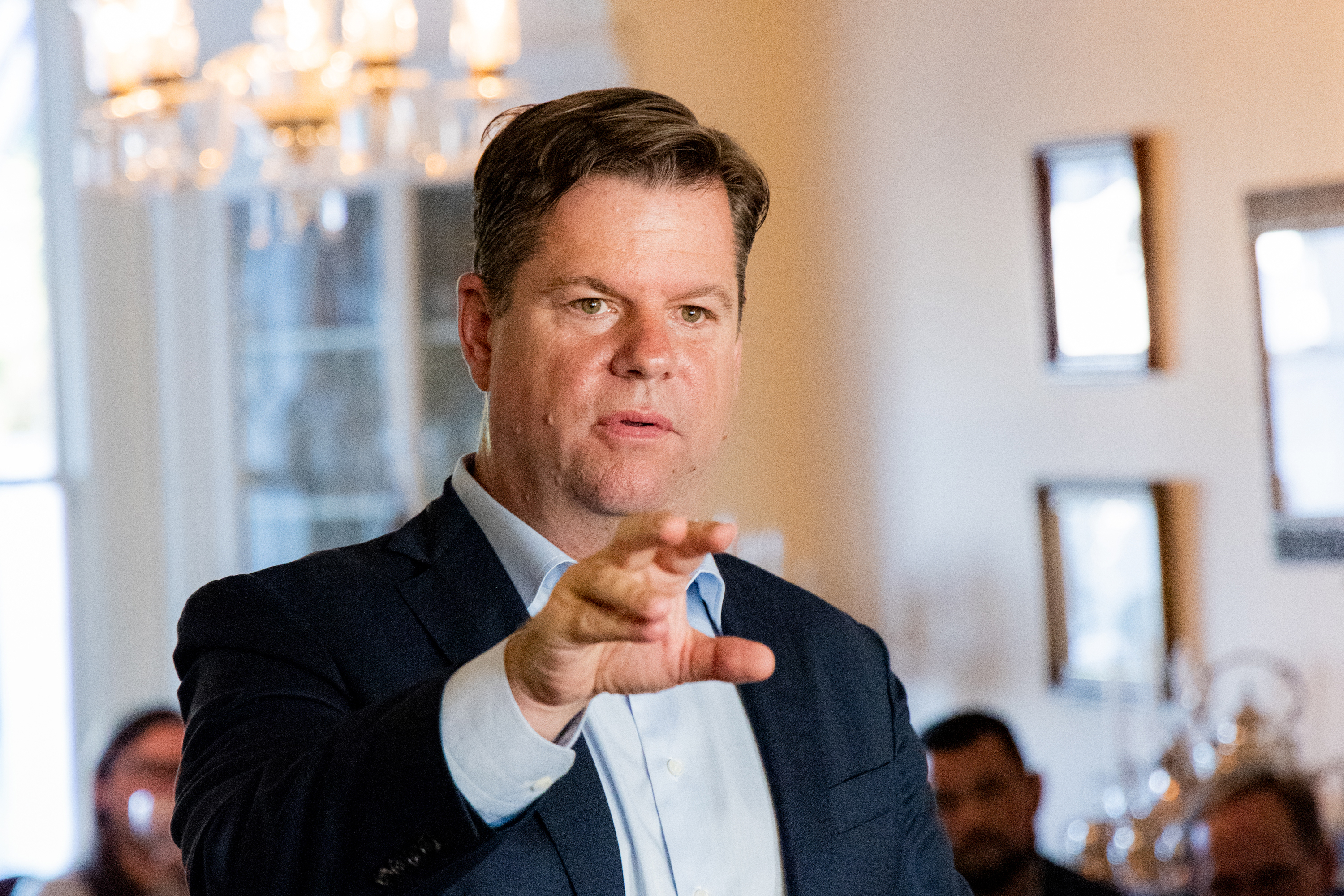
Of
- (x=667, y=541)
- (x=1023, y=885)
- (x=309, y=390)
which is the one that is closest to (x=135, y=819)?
A: (x=1023, y=885)

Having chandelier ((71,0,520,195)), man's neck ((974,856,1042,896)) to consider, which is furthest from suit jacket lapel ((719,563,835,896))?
man's neck ((974,856,1042,896))

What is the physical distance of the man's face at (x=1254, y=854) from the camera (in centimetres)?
289

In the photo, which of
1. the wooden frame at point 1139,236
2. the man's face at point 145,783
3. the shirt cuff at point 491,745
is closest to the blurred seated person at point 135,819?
the man's face at point 145,783

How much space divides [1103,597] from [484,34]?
2.35m

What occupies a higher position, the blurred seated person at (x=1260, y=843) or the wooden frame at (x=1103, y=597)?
the wooden frame at (x=1103, y=597)

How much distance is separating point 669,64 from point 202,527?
7.09 feet

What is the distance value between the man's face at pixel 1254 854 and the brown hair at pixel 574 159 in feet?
6.97

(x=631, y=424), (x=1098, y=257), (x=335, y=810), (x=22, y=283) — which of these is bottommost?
(x=335, y=810)

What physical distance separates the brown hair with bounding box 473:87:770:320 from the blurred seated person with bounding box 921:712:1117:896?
80.8 inches

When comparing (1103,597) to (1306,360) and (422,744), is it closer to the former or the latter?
(1306,360)

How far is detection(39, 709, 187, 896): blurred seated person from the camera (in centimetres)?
284

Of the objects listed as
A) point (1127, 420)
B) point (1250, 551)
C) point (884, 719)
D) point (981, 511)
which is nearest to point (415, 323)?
point (981, 511)

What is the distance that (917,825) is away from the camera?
4.45 feet

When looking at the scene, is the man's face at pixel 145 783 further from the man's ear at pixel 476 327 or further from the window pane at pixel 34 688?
the man's ear at pixel 476 327
